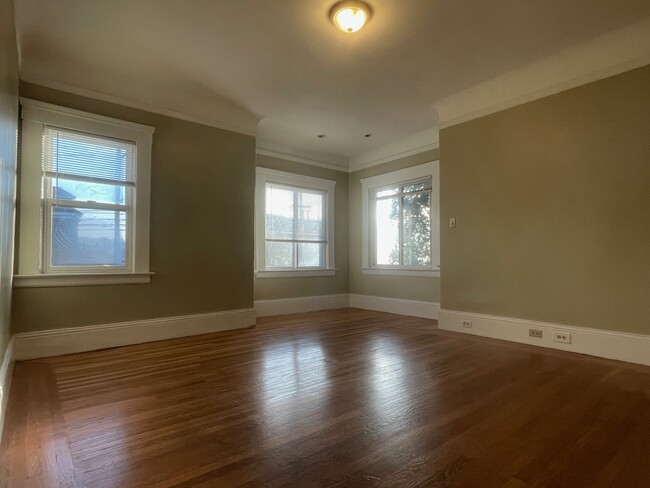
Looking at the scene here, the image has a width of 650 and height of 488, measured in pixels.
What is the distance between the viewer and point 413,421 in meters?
1.95

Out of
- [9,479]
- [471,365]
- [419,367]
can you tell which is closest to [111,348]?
[9,479]

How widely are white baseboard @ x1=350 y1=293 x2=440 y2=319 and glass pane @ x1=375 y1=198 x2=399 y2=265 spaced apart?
26.2 inches

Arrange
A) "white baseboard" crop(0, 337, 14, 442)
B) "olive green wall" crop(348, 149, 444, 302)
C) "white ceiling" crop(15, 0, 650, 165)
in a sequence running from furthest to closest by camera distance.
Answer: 1. "olive green wall" crop(348, 149, 444, 302)
2. "white ceiling" crop(15, 0, 650, 165)
3. "white baseboard" crop(0, 337, 14, 442)

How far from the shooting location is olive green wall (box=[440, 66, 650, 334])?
123 inches

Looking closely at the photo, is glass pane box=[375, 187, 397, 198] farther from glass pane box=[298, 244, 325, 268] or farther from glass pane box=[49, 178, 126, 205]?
glass pane box=[49, 178, 126, 205]

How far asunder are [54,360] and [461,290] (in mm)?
4340

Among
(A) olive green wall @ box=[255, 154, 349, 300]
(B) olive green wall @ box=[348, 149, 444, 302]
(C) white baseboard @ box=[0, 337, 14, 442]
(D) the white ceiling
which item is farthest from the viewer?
(A) olive green wall @ box=[255, 154, 349, 300]

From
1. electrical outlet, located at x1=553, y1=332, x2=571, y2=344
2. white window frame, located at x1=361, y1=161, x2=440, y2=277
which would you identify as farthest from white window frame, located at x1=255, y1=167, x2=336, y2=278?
electrical outlet, located at x1=553, y1=332, x2=571, y2=344

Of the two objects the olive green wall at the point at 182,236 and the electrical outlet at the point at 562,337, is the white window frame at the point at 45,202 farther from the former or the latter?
the electrical outlet at the point at 562,337

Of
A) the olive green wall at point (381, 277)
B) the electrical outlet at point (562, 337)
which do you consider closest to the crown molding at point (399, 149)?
the olive green wall at point (381, 277)

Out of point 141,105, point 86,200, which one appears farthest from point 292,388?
point 141,105

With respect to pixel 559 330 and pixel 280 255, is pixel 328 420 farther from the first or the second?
pixel 280 255

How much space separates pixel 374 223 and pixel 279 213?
1.71 metres

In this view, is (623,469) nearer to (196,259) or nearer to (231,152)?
(196,259)
